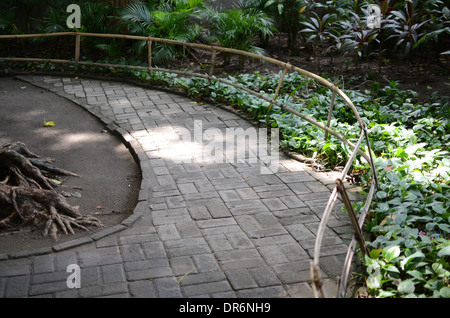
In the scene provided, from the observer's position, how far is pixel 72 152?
6012mm

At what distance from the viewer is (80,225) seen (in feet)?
14.1

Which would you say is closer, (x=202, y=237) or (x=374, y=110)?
(x=202, y=237)

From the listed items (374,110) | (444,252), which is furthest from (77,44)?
(444,252)

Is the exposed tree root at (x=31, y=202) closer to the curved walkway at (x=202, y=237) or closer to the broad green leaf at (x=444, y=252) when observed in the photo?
the curved walkway at (x=202, y=237)

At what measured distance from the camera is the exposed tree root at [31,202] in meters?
4.27

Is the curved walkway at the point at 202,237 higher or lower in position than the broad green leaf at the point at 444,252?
lower

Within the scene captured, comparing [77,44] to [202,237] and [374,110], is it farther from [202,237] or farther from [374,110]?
[202,237]

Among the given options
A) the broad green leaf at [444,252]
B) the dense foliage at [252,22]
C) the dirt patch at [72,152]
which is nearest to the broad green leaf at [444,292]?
the broad green leaf at [444,252]

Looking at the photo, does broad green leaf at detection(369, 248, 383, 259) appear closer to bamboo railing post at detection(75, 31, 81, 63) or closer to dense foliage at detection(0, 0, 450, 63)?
dense foliage at detection(0, 0, 450, 63)

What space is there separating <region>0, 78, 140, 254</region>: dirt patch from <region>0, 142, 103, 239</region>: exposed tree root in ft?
0.32

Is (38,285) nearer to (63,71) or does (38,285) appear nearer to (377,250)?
(377,250)

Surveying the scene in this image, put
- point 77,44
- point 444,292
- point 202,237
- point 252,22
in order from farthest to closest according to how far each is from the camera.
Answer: point 77,44
point 252,22
point 202,237
point 444,292

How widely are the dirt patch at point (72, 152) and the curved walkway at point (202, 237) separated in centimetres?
22

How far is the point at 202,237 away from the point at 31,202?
1.67 meters
